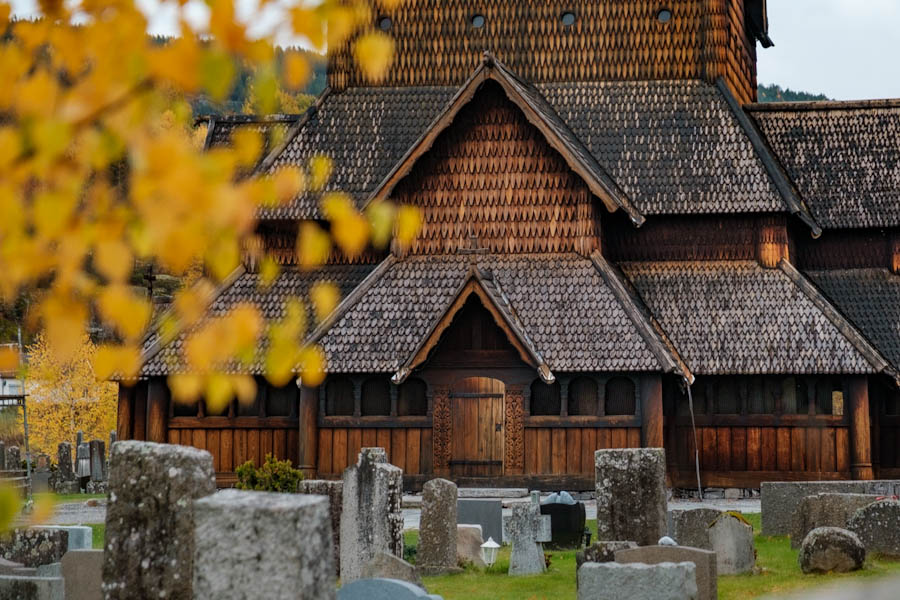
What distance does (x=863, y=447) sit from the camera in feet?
86.9

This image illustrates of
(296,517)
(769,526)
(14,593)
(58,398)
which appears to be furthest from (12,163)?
(58,398)

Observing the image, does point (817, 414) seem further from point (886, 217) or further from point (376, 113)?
point (376, 113)

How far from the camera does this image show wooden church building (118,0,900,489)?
2645 centimetres

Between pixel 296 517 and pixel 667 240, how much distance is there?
23108mm

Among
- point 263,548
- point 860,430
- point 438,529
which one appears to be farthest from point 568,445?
point 263,548

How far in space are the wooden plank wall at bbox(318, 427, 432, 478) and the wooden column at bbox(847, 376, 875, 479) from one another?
25.6 feet

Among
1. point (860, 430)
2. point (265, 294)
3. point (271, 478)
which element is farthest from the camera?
point (265, 294)

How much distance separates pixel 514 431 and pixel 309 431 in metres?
3.83

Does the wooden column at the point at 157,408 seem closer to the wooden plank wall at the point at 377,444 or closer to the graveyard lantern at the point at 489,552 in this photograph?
the wooden plank wall at the point at 377,444

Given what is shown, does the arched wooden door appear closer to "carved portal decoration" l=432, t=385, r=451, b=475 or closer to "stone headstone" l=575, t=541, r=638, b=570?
"carved portal decoration" l=432, t=385, r=451, b=475

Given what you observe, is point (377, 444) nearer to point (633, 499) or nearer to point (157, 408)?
point (157, 408)

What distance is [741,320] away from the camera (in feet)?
89.5

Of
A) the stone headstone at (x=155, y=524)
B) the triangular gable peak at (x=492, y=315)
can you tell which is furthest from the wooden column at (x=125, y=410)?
the stone headstone at (x=155, y=524)

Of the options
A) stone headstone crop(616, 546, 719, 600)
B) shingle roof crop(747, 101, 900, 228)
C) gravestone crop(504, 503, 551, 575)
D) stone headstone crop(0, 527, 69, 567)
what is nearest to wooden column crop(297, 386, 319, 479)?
gravestone crop(504, 503, 551, 575)
